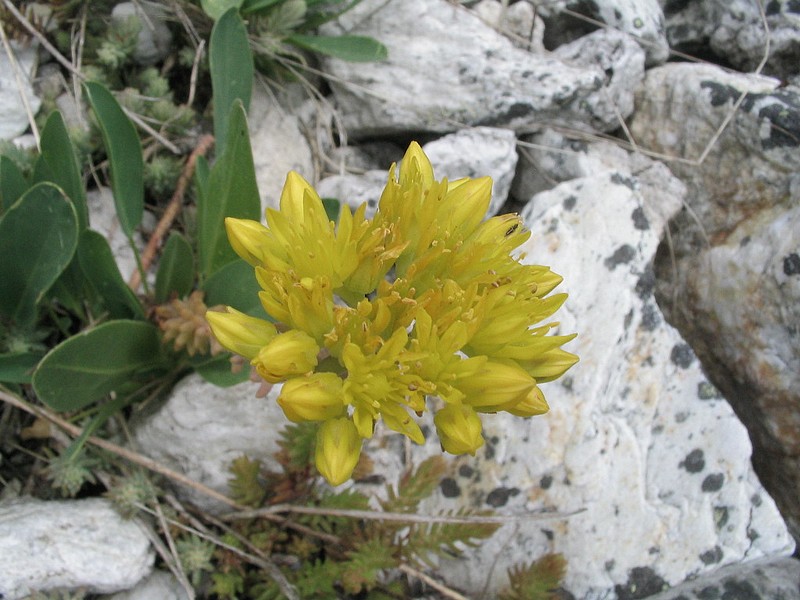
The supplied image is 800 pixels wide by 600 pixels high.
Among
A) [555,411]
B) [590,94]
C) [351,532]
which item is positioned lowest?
[351,532]

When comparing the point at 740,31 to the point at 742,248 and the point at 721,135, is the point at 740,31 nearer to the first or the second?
the point at 721,135

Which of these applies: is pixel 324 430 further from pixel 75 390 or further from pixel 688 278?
pixel 688 278

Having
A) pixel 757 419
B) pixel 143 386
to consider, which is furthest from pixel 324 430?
pixel 757 419

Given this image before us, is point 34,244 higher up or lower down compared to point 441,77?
lower down

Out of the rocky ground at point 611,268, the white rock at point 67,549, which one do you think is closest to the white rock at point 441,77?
the rocky ground at point 611,268

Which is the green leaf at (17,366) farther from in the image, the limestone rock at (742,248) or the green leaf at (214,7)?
the limestone rock at (742,248)

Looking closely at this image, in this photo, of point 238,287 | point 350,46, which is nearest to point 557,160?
point 350,46
